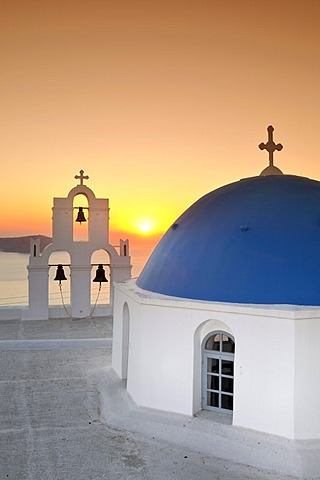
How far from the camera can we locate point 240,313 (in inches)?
347

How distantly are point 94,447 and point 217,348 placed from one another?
3402 mm

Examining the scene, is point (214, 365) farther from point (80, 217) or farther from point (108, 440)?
point (80, 217)

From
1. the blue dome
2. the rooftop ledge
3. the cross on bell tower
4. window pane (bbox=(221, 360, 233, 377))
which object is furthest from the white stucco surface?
the cross on bell tower

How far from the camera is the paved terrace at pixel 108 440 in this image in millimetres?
7879

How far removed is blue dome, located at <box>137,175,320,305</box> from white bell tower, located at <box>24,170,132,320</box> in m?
10.0

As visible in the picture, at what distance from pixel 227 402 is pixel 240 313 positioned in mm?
2083

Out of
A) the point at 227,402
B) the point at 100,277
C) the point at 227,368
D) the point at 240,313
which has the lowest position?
the point at 227,402

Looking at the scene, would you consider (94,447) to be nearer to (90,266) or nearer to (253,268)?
(253,268)

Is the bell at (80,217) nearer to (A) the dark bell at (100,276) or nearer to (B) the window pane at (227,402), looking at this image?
(A) the dark bell at (100,276)

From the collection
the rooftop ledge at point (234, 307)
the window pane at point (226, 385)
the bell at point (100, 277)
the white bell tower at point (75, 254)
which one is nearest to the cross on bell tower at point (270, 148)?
the rooftop ledge at point (234, 307)

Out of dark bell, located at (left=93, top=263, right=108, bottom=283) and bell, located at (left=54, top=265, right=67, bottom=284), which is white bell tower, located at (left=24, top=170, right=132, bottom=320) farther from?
dark bell, located at (left=93, top=263, right=108, bottom=283)

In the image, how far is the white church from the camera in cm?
848

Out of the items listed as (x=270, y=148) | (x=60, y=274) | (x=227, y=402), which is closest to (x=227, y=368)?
(x=227, y=402)

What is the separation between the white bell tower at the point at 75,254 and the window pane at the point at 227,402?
39.7 ft
